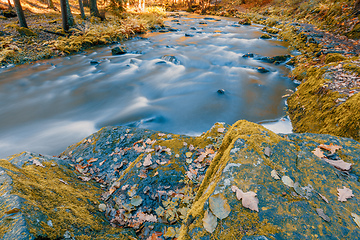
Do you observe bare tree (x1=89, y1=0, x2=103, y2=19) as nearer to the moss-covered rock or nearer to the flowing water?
the flowing water

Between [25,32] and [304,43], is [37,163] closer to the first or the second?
[25,32]

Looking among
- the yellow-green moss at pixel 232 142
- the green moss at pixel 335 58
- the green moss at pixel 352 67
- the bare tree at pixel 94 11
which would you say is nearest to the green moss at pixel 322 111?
the green moss at pixel 352 67

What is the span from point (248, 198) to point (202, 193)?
59 cm

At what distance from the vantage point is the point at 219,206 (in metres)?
1.52

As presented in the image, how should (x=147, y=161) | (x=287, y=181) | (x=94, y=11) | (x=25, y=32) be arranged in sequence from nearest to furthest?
1. (x=287, y=181)
2. (x=147, y=161)
3. (x=25, y=32)
4. (x=94, y=11)

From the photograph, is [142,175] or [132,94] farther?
[132,94]

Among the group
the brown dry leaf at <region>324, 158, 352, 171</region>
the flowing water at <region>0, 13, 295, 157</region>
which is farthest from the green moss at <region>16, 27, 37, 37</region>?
the brown dry leaf at <region>324, 158, 352, 171</region>

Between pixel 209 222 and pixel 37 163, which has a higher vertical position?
pixel 209 222

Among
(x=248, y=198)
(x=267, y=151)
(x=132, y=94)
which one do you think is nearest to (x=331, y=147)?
(x=267, y=151)

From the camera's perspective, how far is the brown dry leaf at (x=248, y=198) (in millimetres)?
1479

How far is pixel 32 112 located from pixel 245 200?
9208mm

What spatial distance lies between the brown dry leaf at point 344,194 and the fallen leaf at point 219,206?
43.6 inches

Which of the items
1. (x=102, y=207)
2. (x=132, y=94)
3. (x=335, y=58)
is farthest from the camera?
(x=132, y=94)

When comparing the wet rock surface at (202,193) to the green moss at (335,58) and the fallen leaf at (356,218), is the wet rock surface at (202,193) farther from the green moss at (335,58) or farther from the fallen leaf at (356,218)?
the green moss at (335,58)
